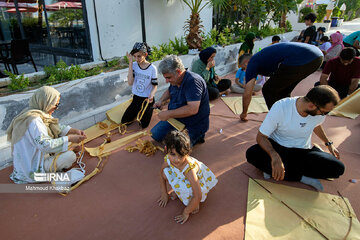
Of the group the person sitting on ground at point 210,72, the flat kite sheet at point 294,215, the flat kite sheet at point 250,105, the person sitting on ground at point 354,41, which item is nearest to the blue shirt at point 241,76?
the person sitting on ground at point 210,72

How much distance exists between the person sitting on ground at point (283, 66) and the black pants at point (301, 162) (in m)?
1.27

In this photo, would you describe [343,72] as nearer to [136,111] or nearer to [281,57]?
[281,57]

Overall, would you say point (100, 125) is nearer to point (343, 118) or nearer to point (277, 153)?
point (277, 153)

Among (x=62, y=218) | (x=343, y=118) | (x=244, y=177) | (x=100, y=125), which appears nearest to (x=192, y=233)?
(x=244, y=177)

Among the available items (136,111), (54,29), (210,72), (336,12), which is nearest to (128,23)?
(54,29)

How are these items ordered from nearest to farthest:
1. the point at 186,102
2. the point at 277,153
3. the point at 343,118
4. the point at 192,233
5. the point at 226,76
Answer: the point at 192,233
the point at 277,153
the point at 186,102
the point at 343,118
the point at 226,76

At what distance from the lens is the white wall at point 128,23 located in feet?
16.9

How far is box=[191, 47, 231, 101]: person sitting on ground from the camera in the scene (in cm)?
447

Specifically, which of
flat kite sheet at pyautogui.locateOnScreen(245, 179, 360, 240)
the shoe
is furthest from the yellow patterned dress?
the shoe

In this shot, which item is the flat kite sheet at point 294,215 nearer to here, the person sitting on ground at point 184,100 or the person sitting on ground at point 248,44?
the person sitting on ground at point 184,100

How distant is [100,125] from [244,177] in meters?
2.42

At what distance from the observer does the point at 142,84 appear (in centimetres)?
377

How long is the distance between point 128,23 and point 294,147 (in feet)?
15.7

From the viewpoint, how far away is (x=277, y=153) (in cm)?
232
